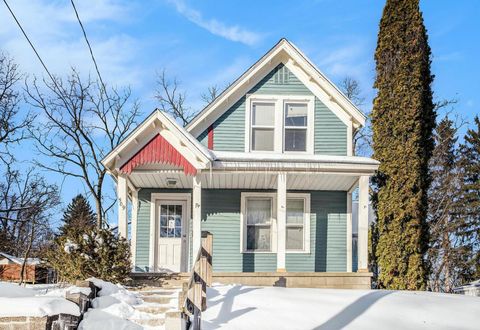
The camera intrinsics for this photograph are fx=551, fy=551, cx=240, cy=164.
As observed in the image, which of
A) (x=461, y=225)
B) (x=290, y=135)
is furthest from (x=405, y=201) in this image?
(x=461, y=225)

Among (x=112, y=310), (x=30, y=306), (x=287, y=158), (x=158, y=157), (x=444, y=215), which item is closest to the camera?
(x=30, y=306)

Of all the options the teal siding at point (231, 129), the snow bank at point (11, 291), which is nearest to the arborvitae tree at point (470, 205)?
the teal siding at point (231, 129)

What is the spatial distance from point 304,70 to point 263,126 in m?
1.86

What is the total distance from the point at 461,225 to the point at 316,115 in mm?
17549

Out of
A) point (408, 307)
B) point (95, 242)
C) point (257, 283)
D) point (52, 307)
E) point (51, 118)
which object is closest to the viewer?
point (52, 307)

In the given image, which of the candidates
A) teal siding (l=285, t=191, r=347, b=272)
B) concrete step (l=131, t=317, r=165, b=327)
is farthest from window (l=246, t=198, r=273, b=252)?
concrete step (l=131, t=317, r=165, b=327)

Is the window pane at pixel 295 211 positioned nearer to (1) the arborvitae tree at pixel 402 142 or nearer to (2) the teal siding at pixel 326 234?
(2) the teal siding at pixel 326 234

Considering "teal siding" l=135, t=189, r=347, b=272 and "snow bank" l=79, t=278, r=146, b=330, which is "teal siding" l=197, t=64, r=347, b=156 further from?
"snow bank" l=79, t=278, r=146, b=330

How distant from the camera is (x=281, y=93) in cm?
1493

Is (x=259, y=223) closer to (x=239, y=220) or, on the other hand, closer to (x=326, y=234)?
(x=239, y=220)

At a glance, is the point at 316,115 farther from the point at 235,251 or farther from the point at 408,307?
the point at 408,307

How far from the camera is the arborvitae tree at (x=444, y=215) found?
1041 inches

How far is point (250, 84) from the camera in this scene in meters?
14.8

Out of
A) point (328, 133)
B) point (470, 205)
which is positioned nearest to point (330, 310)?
point (328, 133)
